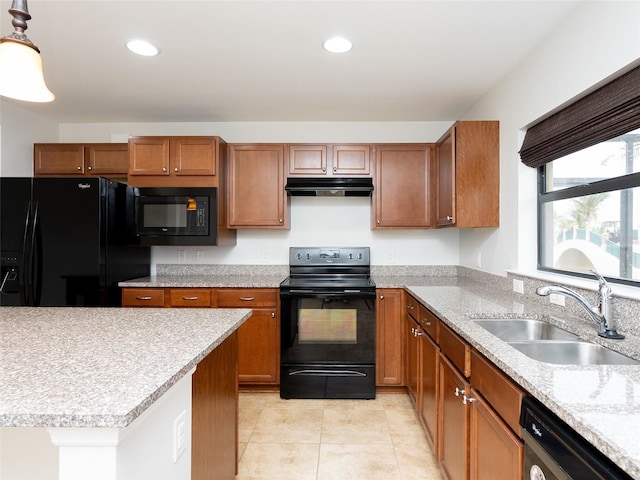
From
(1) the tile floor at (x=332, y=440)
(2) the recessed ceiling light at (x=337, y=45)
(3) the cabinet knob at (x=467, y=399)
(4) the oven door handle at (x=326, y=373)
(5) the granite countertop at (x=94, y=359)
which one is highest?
(2) the recessed ceiling light at (x=337, y=45)

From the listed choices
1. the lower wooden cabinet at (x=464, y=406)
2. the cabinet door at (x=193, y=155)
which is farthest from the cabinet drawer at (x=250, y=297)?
the lower wooden cabinet at (x=464, y=406)

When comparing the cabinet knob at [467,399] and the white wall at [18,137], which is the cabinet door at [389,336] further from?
the white wall at [18,137]

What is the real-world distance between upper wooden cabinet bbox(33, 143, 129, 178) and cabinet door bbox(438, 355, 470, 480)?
316 cm

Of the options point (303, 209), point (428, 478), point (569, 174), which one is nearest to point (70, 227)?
point (303, 209)

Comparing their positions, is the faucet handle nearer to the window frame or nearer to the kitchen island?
the window frame

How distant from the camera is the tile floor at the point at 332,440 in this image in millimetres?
2021

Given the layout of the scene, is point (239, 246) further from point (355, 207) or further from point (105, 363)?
point (105, 363)

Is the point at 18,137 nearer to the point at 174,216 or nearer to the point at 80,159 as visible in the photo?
the point at 80,159

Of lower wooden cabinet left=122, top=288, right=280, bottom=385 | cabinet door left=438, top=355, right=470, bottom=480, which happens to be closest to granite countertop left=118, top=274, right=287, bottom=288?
lower wooden cabinet left=122, top=288, right=280, bottom=385

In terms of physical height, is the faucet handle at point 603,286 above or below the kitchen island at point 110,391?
above

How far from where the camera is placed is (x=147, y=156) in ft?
10.4

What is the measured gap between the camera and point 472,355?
147 centimetres

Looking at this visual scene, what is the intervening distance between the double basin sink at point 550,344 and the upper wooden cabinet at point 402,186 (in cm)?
158

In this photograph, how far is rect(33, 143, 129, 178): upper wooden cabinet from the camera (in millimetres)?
3328
